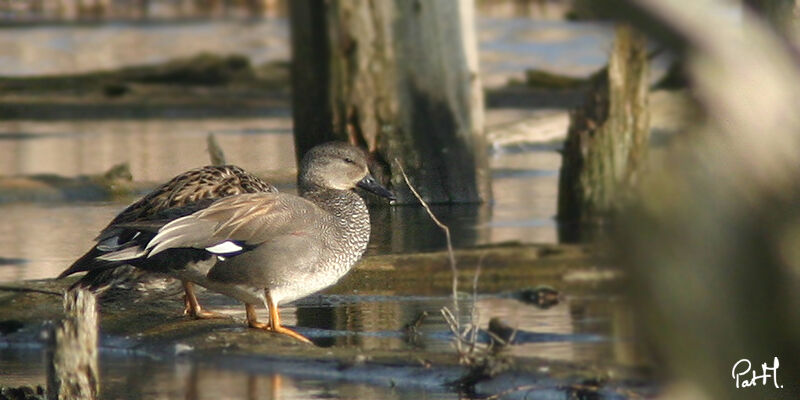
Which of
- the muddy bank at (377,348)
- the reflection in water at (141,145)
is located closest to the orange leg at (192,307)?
the muddy bank at (377,348)

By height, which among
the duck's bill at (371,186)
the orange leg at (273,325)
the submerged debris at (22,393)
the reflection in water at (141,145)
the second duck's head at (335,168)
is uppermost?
the reflection in water at (141,145)

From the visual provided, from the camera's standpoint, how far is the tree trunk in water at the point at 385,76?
1088 centimetres

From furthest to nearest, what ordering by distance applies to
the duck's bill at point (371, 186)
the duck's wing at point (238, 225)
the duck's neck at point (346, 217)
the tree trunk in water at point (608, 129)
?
the tree trunk in water at point (608, 129) < the duck's bill at point (371, 186) < the duck's neck at point (346, 217) < the duck's wing at point (238, 225)

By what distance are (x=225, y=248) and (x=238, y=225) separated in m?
0.14

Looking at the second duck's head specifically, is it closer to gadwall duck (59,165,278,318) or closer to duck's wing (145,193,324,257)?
gadwall duck (59,165,278,318)

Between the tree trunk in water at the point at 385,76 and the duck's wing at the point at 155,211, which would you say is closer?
the duck's wing at the point at 155,211

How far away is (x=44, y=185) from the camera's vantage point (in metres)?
12.4

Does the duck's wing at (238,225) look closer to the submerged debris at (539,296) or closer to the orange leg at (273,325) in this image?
the orange leg at (273,325)

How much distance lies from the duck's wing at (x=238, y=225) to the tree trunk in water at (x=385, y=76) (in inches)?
151

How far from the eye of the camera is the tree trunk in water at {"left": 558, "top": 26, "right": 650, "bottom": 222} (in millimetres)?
9703

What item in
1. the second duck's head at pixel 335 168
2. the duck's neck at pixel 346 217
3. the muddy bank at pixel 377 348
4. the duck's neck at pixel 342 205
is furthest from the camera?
the second duck's head at pixel 335 168

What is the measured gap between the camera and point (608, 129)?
973 cm

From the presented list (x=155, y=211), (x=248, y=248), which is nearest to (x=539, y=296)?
(x=248, y=248)

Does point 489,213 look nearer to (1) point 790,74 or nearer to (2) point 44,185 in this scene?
(2) point 44,185
